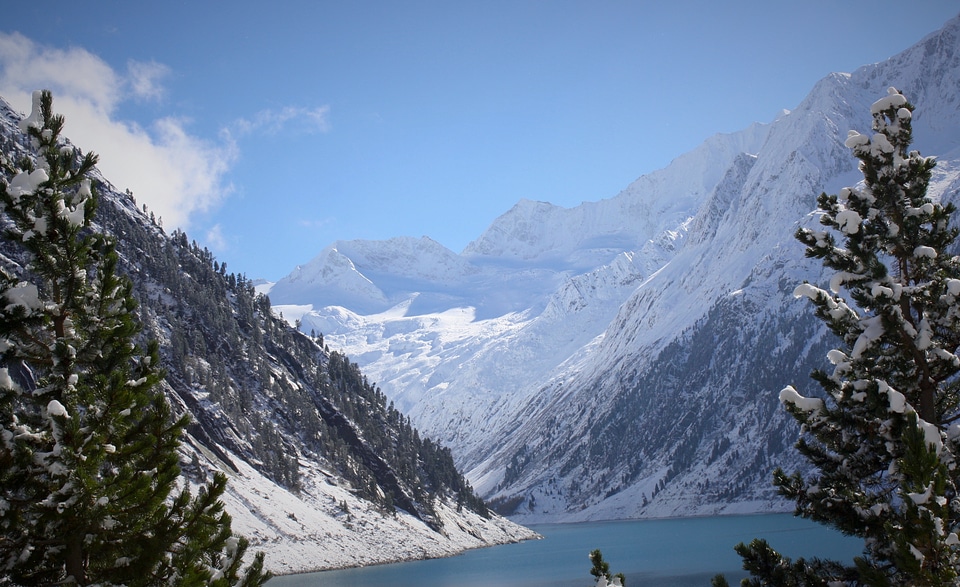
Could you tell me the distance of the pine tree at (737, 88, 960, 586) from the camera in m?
16.7

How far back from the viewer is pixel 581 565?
415 ft

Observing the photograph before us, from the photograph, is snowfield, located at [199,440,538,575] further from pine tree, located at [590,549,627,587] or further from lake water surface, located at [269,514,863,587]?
pine tree, located at [590,549,627,587]

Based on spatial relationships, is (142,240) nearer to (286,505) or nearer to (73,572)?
(286,505)

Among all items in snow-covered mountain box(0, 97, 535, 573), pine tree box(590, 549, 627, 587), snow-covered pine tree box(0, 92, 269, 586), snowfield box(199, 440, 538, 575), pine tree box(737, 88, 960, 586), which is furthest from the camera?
snow-covered mountain box(0, 97, 535, 573)

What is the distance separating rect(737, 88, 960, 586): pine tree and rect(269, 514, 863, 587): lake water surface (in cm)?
6099

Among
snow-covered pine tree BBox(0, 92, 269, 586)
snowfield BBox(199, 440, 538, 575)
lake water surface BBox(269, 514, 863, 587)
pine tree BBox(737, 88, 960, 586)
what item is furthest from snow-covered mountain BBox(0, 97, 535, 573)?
pine tree BBox(737, 88, 960, 586)

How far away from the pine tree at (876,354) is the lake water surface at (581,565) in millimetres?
60991

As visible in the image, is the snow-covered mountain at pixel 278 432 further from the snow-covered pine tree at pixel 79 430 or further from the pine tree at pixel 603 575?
the snow-covered pine tree at pixel 79 430

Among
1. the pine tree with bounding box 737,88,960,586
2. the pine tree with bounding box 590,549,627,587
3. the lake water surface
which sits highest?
the pine tree with bounding box 737,88,960,586

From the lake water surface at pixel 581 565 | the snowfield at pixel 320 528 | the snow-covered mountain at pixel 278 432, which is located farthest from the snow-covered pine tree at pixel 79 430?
the snow-covered mountain at pixel 278 432

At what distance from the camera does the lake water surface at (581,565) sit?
10044 cm

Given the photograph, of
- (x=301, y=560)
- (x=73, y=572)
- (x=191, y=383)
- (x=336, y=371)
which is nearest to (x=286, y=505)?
(x=301, y=560)

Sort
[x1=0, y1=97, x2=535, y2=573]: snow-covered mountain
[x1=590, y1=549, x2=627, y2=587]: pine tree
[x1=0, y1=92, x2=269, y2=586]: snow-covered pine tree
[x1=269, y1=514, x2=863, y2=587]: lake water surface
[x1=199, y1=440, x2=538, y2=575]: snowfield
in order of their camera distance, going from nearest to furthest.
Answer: [x1=0, y1=92, x2=269, y2=586]: snow-covered pine tree
[x1=590, y1=549, x2=627, y2=587]: pine tree
[x1=269, y1=514, x2=863, y2=587]: lake water surface
[x1=199, y1=440, x2=538, y2=575]: snowfield
[x1=0, y1=97, x2=535, y2=573]: snow-covered mountain

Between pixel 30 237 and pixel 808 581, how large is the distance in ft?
58.0
